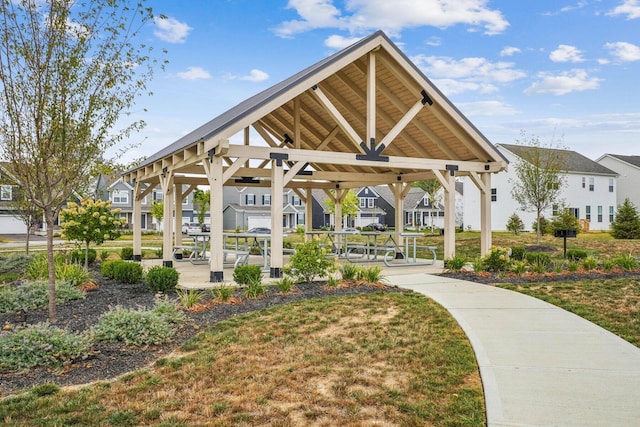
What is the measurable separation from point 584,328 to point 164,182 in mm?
9775

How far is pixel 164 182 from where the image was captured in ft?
42.3

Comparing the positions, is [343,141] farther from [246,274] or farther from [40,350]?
[40,350]

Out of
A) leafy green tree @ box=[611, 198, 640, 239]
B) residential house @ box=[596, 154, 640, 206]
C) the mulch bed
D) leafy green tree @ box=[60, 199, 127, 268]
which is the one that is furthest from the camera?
residential house @ box=[596, 154, 640, 206]

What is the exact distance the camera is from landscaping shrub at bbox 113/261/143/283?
1091 cm

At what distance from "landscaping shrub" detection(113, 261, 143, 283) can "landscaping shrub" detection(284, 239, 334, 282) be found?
327cm

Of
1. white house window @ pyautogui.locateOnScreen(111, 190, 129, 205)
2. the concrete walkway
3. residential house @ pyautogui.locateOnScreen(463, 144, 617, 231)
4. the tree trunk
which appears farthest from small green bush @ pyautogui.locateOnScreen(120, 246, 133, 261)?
white house window @ pyautogui.locateOnScreen(111, 190, 129, 205)

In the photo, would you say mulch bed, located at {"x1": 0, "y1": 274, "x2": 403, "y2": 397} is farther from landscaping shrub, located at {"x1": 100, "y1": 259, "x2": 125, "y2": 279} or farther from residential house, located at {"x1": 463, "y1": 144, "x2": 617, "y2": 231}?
residential house, located at {"x1": 463, "y1": 144, "x2": 617, "y2": 231}

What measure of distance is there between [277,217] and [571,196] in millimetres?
32728

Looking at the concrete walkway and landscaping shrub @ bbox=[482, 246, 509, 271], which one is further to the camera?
landscaping shrub @ bbox=[482, 246, 509, 271]

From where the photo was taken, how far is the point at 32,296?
30.0 ft

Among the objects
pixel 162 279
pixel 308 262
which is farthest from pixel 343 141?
pixel 162 279

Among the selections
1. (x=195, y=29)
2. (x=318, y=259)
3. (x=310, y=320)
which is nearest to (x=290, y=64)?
(x=195, y=29)

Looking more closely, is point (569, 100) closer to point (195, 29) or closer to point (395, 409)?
point (195, 29)

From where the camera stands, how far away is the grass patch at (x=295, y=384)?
4.04 metres
